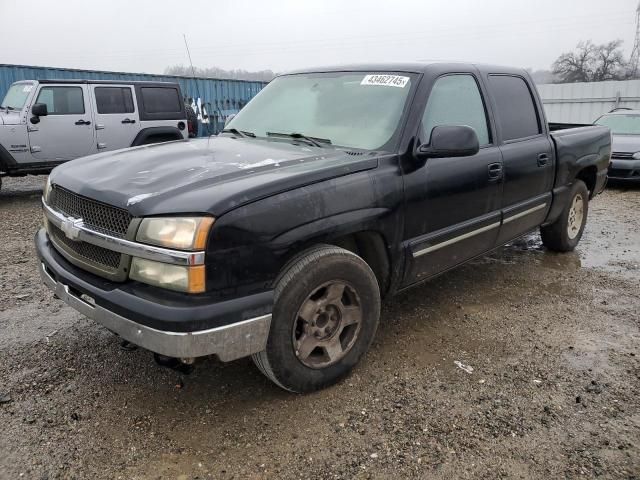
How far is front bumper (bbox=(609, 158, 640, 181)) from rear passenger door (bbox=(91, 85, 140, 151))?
9.25 metres

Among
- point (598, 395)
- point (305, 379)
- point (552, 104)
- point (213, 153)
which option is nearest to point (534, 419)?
point (598, 395)

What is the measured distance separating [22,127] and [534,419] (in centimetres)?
902

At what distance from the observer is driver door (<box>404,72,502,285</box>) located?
3.23 m

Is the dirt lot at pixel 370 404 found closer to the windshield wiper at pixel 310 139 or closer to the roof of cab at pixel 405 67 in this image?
the windshield wiper at pixel 310 139

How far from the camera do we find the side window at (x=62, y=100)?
900 centimetres

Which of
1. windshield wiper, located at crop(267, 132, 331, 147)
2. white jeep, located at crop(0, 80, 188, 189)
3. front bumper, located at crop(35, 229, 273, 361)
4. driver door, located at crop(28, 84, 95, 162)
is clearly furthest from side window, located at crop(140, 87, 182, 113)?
front bumper, located at crop(35, 229, 273, 361)

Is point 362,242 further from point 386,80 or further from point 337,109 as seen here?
point 386,80

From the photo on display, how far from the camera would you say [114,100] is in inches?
387

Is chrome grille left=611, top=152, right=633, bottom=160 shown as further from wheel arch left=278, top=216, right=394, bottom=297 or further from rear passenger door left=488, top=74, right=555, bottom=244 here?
wheel arch left=278, top=216, right=394, bottom=297

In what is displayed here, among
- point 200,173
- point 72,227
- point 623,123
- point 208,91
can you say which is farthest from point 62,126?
point 623,123

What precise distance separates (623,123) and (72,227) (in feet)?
38.0

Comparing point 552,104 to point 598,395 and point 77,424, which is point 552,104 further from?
point 77,424

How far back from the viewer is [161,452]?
7.98ft

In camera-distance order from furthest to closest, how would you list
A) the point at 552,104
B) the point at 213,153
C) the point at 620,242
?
the point at 552,104 → the point at 620,242 → the point at 213,153
